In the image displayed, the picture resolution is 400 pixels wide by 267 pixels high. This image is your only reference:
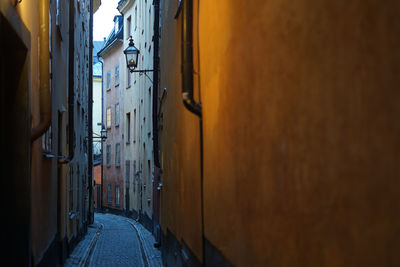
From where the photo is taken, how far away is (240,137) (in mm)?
4273

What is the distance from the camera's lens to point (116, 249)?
1475 centimetres

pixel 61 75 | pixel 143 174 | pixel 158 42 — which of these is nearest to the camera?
pixel 61 75

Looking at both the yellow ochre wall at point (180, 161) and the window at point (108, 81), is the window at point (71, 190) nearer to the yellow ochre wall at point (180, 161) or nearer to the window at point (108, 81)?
the yellow ochre wall at point (180, 161)

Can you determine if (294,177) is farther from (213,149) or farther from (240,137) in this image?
(213,149)

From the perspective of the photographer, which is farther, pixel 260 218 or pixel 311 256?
pixel 260 218

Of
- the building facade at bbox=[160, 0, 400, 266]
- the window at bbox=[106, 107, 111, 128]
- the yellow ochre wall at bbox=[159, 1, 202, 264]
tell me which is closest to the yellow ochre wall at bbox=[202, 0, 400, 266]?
the building facade at bbox=[160, 0, 400, 266]

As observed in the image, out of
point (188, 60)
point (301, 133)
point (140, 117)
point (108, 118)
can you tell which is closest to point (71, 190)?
point (188, 60)

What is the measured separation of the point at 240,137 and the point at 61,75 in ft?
25.7

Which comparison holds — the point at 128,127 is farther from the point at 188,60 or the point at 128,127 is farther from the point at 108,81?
the point at 188,60

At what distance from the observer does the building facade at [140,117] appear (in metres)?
19.9

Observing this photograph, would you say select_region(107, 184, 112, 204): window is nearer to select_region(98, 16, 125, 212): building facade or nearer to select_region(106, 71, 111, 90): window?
select_region(98, 16, 125, 212): building facade

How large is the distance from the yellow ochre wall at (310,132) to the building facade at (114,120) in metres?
26.2

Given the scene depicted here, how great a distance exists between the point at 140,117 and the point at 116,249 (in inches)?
372

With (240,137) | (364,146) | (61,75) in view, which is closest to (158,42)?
(61,75)
